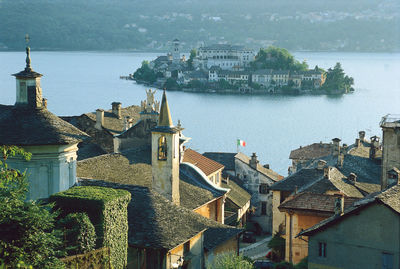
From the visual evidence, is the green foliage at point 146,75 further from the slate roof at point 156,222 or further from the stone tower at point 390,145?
the slate roof at point 156,222

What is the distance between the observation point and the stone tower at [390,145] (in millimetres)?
24203

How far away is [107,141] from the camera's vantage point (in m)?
31.2

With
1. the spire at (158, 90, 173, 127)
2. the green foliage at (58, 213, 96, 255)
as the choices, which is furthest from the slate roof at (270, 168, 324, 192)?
the green foliage at (58, 213, 96, 255)

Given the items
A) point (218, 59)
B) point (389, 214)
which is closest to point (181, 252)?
point (389, 214)

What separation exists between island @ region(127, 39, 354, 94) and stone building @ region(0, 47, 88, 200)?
14709 centimetres

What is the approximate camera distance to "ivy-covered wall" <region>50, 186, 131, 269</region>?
40.3 feet

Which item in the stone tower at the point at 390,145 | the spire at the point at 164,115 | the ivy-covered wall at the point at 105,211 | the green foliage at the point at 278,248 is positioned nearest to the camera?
the ivy-covered wall at the point at 105,211

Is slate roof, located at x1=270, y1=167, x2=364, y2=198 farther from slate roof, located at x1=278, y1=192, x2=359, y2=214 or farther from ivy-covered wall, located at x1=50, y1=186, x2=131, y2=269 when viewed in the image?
ivy-covered wall, located at x1=50, y1=186, x2=131, y2=269

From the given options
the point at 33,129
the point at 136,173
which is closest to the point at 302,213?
the point at 136,173

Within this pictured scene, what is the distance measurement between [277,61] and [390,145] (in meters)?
158

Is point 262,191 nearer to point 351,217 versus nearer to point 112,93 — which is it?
point 351,217

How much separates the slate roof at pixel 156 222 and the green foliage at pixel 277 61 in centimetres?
16300

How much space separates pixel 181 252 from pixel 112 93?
118946 millimetres

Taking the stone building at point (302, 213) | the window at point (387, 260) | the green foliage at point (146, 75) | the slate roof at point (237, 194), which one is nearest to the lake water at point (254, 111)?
the green foliage at point (146, 75)
